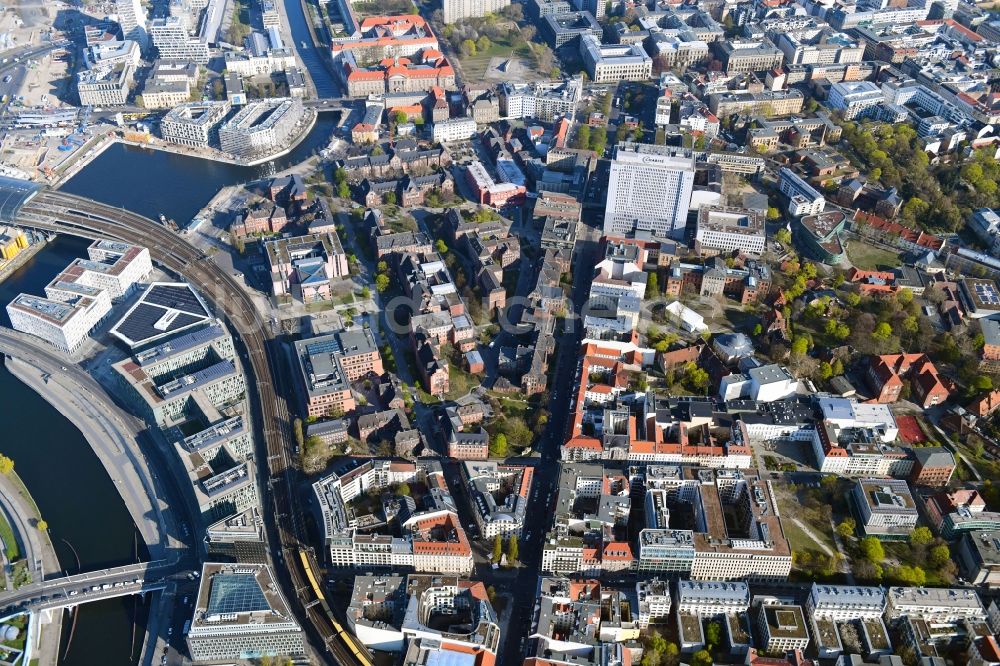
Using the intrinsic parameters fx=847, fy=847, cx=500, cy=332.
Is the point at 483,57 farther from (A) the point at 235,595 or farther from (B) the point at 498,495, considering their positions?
(A) the point at 235,595

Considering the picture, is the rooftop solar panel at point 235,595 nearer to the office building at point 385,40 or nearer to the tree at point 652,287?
the tree at point 652,287

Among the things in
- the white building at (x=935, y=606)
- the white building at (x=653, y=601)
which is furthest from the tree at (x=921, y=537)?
the white building at (x=653, y=601)

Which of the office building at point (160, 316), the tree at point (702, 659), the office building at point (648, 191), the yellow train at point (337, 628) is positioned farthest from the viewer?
the office building at point (648, 191)

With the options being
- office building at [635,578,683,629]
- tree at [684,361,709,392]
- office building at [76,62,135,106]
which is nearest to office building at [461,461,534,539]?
office building at [635,578,683,629]

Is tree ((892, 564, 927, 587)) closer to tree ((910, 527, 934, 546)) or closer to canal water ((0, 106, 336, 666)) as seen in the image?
tree ((910, 527, 934, 546))

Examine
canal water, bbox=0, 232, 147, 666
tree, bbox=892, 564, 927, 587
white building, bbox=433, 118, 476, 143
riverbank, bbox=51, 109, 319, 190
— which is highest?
white building, bbox=433, 118, 476, 143

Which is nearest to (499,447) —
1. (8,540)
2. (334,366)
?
(334,366)
